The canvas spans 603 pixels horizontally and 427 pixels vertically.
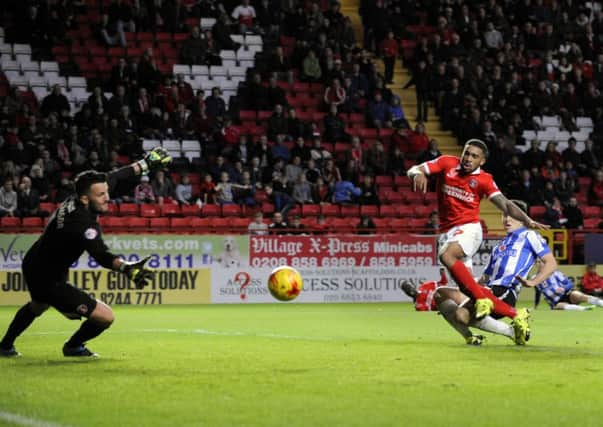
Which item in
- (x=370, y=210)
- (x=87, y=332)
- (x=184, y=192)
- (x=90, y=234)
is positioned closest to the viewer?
(x=90, y=234)

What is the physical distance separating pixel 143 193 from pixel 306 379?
55.9 feet

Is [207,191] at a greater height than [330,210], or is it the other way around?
[207,191]

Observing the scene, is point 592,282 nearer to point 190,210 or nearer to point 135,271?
point 190,210

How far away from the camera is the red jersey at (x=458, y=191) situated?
38.3 feet

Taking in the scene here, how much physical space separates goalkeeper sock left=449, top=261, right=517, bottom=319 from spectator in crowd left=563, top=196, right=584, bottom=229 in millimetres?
16775

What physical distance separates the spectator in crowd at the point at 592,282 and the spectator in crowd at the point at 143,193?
970 centimetres

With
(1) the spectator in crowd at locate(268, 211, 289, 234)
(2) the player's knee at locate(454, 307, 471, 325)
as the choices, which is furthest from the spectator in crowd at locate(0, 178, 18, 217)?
(2) the player's knee at locate(454, 307, 471, 325)

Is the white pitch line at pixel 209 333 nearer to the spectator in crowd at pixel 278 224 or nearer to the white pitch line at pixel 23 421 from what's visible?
the white pitch line at pixel 23 421

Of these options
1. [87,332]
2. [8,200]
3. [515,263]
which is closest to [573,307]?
[515,263]

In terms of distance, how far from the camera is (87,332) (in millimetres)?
10273

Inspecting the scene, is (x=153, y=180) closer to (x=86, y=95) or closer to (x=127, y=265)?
(x=86, y=95)

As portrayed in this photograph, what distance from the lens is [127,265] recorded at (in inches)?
372

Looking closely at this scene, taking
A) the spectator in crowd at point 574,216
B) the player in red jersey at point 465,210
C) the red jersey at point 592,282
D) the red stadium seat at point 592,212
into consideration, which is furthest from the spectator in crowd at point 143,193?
the player in red jersey at point 465,210

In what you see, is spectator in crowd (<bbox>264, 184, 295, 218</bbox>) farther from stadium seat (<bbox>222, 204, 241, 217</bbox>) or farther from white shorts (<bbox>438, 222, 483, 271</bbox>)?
white shorts (<bbox>438, 222, 483, 271</bbox>)
